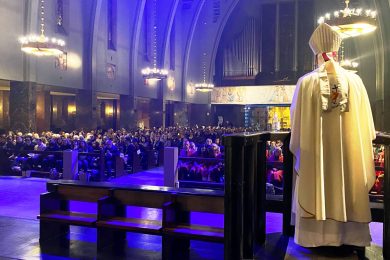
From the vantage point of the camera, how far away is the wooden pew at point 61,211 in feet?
15.5

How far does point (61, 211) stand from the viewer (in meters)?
4.98

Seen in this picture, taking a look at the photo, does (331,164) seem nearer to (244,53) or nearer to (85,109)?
(85,109)

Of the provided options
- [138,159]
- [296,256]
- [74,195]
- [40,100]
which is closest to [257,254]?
[296,256]

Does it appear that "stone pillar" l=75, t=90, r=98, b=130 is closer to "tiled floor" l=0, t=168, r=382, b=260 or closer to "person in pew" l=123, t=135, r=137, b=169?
"person in pew" l=123, t=135, r=137, b=169

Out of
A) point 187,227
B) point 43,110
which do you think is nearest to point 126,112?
point 43,110

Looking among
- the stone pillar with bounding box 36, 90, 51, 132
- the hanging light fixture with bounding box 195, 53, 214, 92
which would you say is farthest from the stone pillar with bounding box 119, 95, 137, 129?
the hanging light fixture with bounding box 195, 53, 214, 92

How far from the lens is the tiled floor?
11.0 feet

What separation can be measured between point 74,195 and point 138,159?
26.6 ft

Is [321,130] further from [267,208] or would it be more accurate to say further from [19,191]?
[19,191]

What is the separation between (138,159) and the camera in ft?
42.9

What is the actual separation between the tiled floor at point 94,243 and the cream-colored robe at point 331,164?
0.21 meters

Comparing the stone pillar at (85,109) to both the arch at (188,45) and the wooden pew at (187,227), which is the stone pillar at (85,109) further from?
the wooden pew at (187,227)

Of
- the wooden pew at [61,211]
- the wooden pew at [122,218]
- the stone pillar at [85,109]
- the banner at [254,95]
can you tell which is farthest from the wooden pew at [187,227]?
the banner at [254,95]

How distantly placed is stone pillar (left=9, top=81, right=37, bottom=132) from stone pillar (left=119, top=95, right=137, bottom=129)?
714 cm
